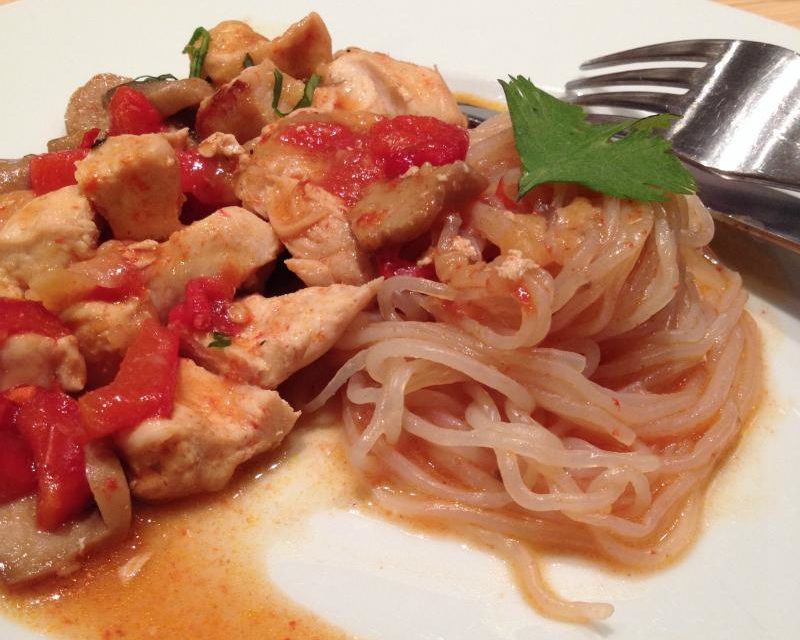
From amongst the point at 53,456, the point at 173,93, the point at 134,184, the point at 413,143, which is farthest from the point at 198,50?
the point at 53,456

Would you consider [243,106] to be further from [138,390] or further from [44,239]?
[138,390]

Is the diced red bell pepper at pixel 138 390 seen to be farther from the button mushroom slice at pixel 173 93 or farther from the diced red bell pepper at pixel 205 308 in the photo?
the button mushroom slice at pixel 173 93

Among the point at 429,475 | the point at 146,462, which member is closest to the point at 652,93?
the point at 429,475

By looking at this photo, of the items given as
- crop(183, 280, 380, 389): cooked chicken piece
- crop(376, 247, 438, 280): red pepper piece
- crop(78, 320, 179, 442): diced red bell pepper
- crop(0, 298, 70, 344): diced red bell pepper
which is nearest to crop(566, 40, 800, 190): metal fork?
crop(376, 247, 438, 280): red pepper piece

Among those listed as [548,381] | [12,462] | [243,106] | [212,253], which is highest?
[243,106]

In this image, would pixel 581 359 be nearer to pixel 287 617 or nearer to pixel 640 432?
pixel 640 432

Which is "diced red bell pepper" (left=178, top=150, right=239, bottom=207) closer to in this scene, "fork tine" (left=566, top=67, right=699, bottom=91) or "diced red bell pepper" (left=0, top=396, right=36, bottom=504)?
"diced red bell pepper" (left=0, top=396, right=36, bottom=504)
